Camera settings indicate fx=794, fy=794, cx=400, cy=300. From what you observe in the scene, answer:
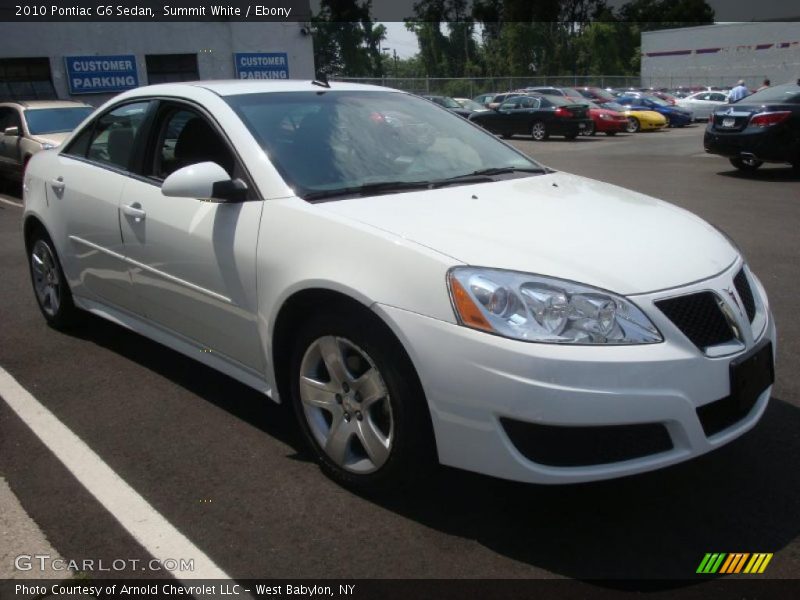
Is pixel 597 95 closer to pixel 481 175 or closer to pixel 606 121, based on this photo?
pixel 606 121

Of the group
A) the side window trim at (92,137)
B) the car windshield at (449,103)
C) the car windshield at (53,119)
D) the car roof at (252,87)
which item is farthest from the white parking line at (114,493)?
the car windshield at (449,103)

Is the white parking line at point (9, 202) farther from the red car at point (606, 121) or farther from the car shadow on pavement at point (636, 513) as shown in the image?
the red car at point (606, 121)

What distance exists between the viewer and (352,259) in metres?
2.90

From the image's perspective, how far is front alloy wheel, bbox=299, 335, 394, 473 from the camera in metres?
2.91

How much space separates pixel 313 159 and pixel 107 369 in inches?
77.6

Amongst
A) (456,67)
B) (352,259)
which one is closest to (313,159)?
(352,259)

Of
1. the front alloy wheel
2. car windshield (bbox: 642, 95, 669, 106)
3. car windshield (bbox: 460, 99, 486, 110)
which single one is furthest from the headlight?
car windshield (bbox: 642, 95, 669, 106)

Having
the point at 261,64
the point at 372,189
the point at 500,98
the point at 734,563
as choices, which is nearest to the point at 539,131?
the point at 500,98

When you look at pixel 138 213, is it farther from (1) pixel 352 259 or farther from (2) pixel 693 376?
(2) pixel 693 376

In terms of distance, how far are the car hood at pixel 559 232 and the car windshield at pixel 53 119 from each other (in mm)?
9861

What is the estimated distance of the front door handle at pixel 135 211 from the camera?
396 centimetres

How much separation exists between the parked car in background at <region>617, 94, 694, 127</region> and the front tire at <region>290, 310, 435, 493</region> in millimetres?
28848

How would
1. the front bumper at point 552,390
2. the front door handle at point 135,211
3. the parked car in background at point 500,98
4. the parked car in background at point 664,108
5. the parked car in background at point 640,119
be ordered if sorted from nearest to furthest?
the front bumper at point 552,390, the front door handle at point 135,211, the parked car in background at point 500,98, the parked car in background at point 640,119, the parked car in background at point 664,108

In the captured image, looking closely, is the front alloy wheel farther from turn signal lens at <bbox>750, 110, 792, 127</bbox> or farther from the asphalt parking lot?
turn signal lens at <bbox>750, 110, 792, 127</bbox>
